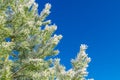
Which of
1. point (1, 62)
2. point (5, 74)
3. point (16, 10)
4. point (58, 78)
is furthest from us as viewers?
point (58, 78)

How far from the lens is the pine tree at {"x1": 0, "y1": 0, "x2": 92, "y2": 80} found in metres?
17.0

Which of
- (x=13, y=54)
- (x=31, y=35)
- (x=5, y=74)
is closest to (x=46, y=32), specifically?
(x=31, y=35)

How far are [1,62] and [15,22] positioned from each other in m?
2.40

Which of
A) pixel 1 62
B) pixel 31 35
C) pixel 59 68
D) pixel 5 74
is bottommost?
pixel 5 74

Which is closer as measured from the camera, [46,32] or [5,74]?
[5,74]

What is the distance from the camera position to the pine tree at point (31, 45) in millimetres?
17016

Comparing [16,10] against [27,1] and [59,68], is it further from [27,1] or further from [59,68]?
[59,68]

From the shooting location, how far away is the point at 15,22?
1773cm

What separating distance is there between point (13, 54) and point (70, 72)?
3.11m

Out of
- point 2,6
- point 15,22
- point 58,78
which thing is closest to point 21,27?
point 15,22

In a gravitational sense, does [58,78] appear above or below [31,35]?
below

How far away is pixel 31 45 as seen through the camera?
63.0 feet

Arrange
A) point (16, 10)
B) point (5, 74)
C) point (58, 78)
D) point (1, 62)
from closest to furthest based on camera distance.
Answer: point (5, 74) < point (1, 62) < point (16, 10) < point (58, 78)

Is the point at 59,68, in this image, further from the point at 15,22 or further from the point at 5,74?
the point at 5,74
